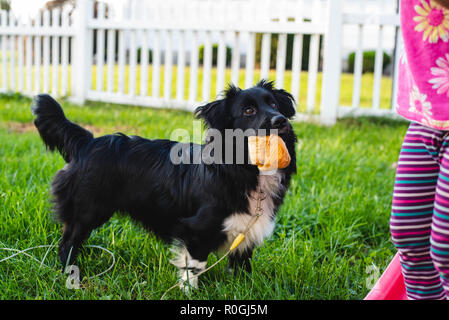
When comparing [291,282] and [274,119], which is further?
[291,282]

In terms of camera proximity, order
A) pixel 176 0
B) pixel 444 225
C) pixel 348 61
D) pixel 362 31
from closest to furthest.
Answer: pixel 444 225 → pixel 362 31 → pixel 176 0 → pixel 348 61

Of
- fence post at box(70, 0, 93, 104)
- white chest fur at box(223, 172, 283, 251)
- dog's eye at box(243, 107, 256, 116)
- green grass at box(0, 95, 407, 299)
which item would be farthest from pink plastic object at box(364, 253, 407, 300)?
fence post at box(70, 0, 93, 104)

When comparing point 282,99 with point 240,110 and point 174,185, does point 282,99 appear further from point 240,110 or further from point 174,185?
point 174,185

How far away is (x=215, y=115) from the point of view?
2.26m

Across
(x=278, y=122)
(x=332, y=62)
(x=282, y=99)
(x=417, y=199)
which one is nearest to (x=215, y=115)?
(x=278, y=122)

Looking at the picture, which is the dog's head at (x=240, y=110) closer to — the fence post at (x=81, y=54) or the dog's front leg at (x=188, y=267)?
the dog's front leg at (x=188, y=267)

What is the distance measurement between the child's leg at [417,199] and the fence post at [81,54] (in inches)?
262

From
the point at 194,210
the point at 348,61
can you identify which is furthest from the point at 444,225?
the point at 348,61

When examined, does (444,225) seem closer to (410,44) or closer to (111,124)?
(410,44)

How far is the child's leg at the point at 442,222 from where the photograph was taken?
1.50m

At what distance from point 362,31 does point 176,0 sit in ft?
8.84

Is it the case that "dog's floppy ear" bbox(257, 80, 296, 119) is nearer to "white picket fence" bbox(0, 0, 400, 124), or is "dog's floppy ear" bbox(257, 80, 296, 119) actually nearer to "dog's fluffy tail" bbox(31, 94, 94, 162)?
"dog's fluffy tail" bbox(31, 94, 94, 162)
